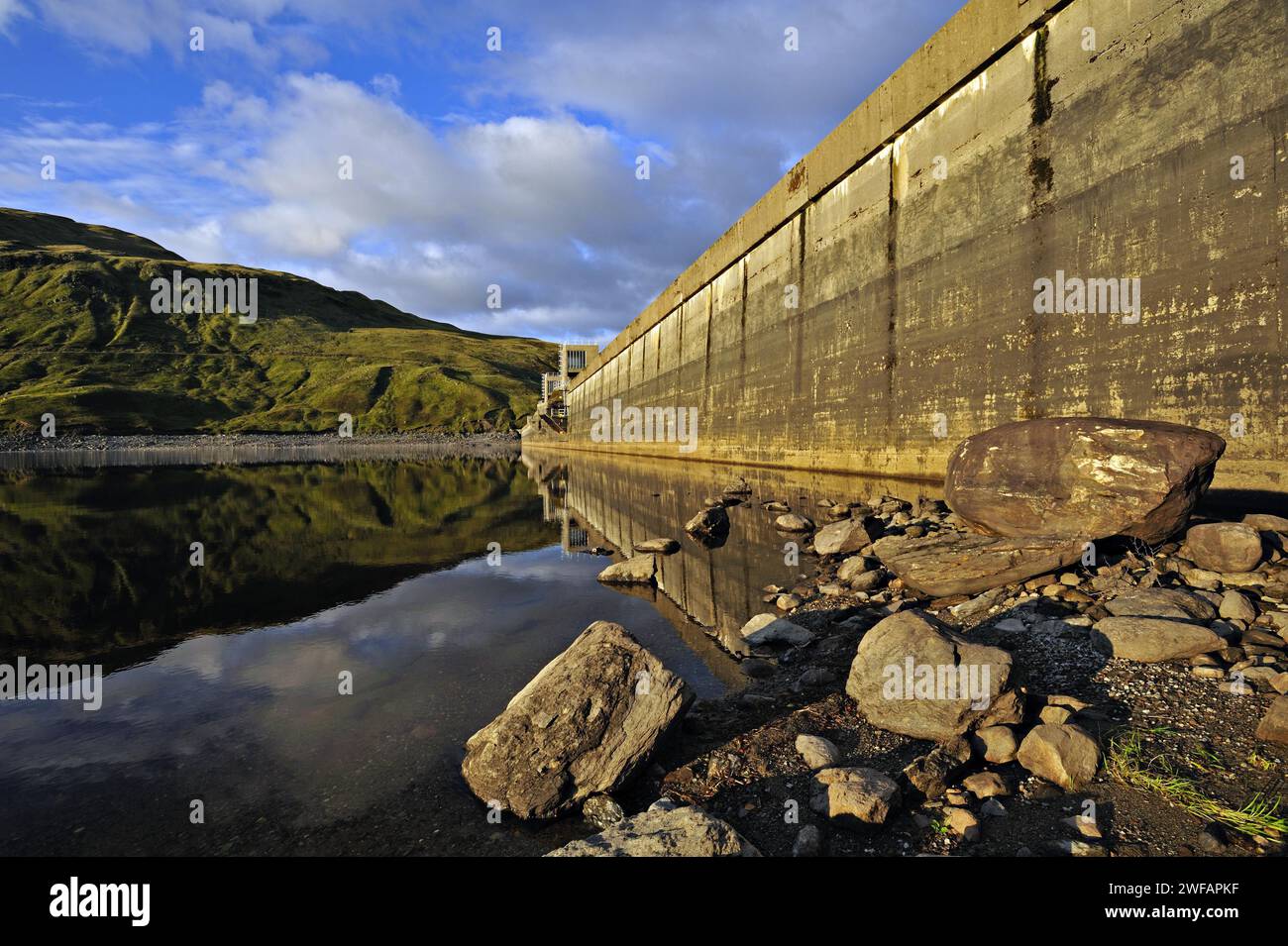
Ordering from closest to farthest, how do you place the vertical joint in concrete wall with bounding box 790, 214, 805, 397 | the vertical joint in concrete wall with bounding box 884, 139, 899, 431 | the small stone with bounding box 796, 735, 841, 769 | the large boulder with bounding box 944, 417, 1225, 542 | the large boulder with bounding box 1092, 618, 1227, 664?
the small stone with bounding box 796, 735, 841, 769
the large boulder with bounding box 1092, 618, 1227, 664
the large boulder with bounding box 944, 417, 1225, 542
the vertical joint in concrete wall with bounding box 884, 139, 899, 431
the vertical joint in concrete wall with bounding box 790, 214, 805, 397

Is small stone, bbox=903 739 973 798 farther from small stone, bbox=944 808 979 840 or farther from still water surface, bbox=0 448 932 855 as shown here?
still water surface, bbox=0 448 932 855

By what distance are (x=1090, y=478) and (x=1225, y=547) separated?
1349 mm

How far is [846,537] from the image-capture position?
934 cm

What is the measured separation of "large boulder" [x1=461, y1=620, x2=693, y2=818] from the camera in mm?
3648

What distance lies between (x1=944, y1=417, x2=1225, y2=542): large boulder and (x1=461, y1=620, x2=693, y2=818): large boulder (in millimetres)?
5647

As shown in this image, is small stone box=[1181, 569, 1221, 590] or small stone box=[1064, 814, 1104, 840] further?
small stone box=[1181, 569, 1221, 590]

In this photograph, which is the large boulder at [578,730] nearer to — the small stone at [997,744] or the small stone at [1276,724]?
the small stone at [997,744]

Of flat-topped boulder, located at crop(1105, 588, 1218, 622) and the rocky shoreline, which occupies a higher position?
flat-topped boulder, located at crop(1105, 588, 1218, 622)

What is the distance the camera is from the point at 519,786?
3619mm

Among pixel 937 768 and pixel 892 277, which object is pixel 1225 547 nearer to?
pixel 937 768

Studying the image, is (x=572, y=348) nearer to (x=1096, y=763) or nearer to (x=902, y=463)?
(x=902, y=463)

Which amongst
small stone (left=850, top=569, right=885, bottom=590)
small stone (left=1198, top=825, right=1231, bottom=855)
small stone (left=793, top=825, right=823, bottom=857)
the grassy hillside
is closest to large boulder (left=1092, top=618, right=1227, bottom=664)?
small stone (left=1198, top=825, right=1231, bottom=855)

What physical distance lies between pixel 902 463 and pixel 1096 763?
15.1 metres
